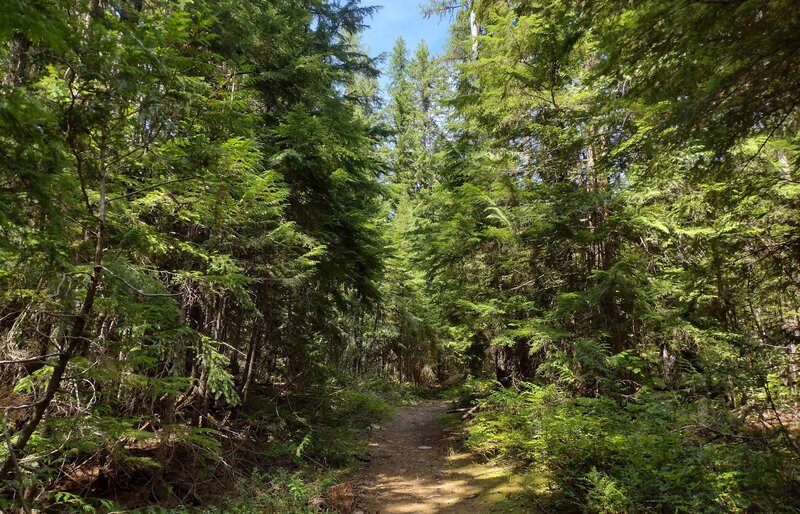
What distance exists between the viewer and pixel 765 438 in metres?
4.45

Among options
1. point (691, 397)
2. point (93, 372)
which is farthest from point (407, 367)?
point (93, 372)

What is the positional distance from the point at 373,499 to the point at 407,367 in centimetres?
2104

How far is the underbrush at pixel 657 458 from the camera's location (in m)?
4.24

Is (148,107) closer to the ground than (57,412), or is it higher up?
higher up

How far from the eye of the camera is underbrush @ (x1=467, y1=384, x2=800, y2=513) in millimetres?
4238

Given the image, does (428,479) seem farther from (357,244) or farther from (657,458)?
(357,244)

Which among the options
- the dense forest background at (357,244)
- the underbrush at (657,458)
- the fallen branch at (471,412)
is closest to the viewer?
the dense forest background at (357,244)

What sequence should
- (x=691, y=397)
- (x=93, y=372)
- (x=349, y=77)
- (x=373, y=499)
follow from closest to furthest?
(x=93, y=372) < (x=691, y=397) < (x=373, y=499) < (x=349, y=77)

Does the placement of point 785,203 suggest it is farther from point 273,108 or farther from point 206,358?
point 273,108

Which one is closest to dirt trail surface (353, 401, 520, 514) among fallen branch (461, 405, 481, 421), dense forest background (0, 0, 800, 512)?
fallen branch (461, 405, 481, 421)

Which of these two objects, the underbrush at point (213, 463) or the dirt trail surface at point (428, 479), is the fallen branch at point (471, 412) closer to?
the dirt trail surface at point (428, 479)

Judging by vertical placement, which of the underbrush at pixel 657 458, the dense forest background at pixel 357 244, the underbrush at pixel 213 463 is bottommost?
the underbrush at pixel 213 463

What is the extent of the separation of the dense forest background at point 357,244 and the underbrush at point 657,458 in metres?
0.04

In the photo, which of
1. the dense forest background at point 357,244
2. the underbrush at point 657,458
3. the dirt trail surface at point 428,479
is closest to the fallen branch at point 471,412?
the dirt trail surface at point 428,479
